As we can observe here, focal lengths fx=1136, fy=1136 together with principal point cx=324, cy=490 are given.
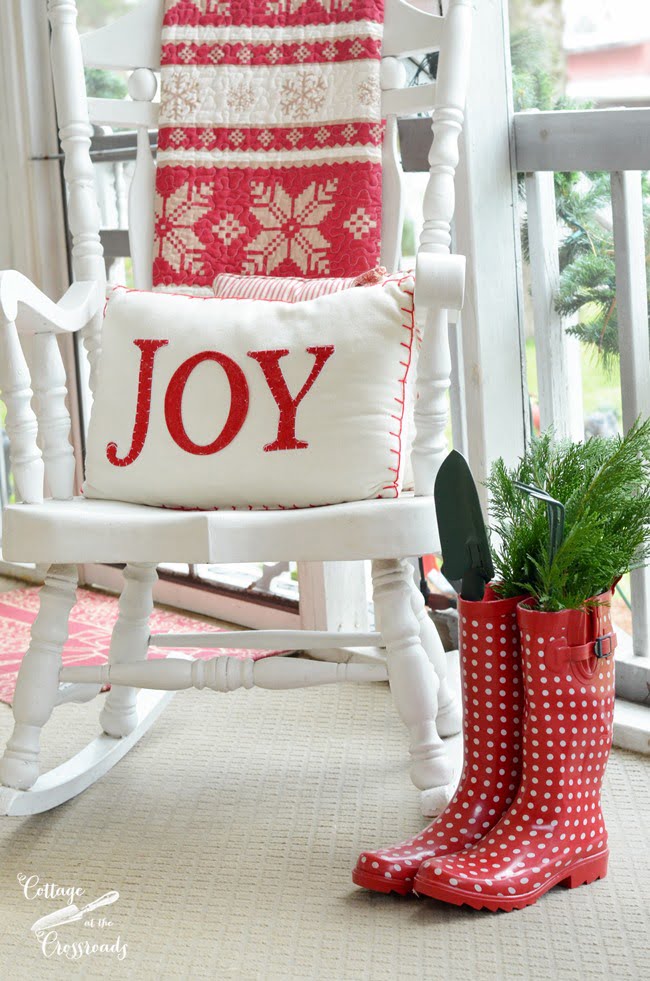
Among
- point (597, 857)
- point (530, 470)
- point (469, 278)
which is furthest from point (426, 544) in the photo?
point (469, 278)

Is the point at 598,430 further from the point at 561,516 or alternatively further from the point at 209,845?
the point at 209,845

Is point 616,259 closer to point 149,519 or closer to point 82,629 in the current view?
point 149,519

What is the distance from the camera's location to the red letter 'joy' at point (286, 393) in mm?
1251

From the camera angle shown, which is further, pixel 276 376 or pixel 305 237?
pixel 305 237

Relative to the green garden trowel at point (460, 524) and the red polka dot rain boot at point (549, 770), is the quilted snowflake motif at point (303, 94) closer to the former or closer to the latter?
the green garden trowel at point (460, 524)

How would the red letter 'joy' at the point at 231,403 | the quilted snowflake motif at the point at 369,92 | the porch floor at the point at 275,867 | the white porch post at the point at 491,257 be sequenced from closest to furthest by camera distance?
the porch floor at the point at 275,867 → the red letter 'joy' at the point at 231,403 → the quilted snowflake motif at the point at 369,92 → the white porch post at the point at 491,257

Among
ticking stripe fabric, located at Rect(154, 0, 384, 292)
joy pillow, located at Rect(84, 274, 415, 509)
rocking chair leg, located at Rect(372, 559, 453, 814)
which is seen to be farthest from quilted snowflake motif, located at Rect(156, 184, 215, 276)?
rocking chair leg, located at Rect(372, 559, 453, 814)

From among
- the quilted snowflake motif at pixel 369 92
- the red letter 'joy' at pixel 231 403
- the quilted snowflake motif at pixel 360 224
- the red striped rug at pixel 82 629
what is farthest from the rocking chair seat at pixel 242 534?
the red striped rug at pixel 82 629

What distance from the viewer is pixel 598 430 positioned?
1.75 metres

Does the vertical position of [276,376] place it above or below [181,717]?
above

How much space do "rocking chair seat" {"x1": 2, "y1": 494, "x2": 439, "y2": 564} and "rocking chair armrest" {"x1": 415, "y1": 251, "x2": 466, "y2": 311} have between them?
0.21 m

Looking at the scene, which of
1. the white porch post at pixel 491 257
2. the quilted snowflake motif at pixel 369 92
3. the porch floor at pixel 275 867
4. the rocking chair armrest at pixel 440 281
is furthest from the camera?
the white porch post at pixel 491 257

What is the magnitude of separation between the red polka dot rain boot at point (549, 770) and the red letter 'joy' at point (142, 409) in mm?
472

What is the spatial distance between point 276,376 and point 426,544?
0.25 metres
